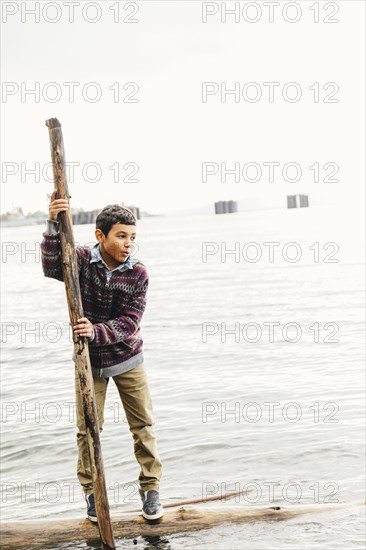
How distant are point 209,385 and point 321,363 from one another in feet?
9.57

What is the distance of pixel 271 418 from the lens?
11703mm

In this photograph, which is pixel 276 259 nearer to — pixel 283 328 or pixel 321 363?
pixel 283 328

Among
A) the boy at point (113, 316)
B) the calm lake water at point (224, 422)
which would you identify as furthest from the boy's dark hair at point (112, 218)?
the calm lake water at point (224, 422)

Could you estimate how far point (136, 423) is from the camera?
5.94m

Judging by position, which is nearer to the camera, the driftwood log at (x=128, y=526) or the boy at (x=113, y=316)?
the boy at (x=113, y=316)

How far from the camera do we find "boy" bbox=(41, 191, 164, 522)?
5387 mm

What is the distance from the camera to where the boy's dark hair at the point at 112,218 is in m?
5.43

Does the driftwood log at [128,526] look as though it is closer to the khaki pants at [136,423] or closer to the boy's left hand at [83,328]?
the khaki pants at [136,423]

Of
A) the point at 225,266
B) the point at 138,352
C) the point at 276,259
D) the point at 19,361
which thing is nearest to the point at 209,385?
the point at 19,361

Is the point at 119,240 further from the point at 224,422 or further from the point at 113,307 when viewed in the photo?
the point at 224,422

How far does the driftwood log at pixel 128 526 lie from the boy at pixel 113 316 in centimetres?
11

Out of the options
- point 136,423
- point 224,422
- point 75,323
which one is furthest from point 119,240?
point 224,422

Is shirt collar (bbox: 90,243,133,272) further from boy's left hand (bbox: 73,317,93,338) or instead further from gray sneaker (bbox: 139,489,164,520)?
gray sneaker (bbox: 139,489,164,520)

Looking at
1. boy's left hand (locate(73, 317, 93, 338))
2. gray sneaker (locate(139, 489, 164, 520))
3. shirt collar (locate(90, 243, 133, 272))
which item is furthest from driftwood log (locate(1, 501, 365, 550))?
shirt collar (locate(90, 243, 133, 272))
